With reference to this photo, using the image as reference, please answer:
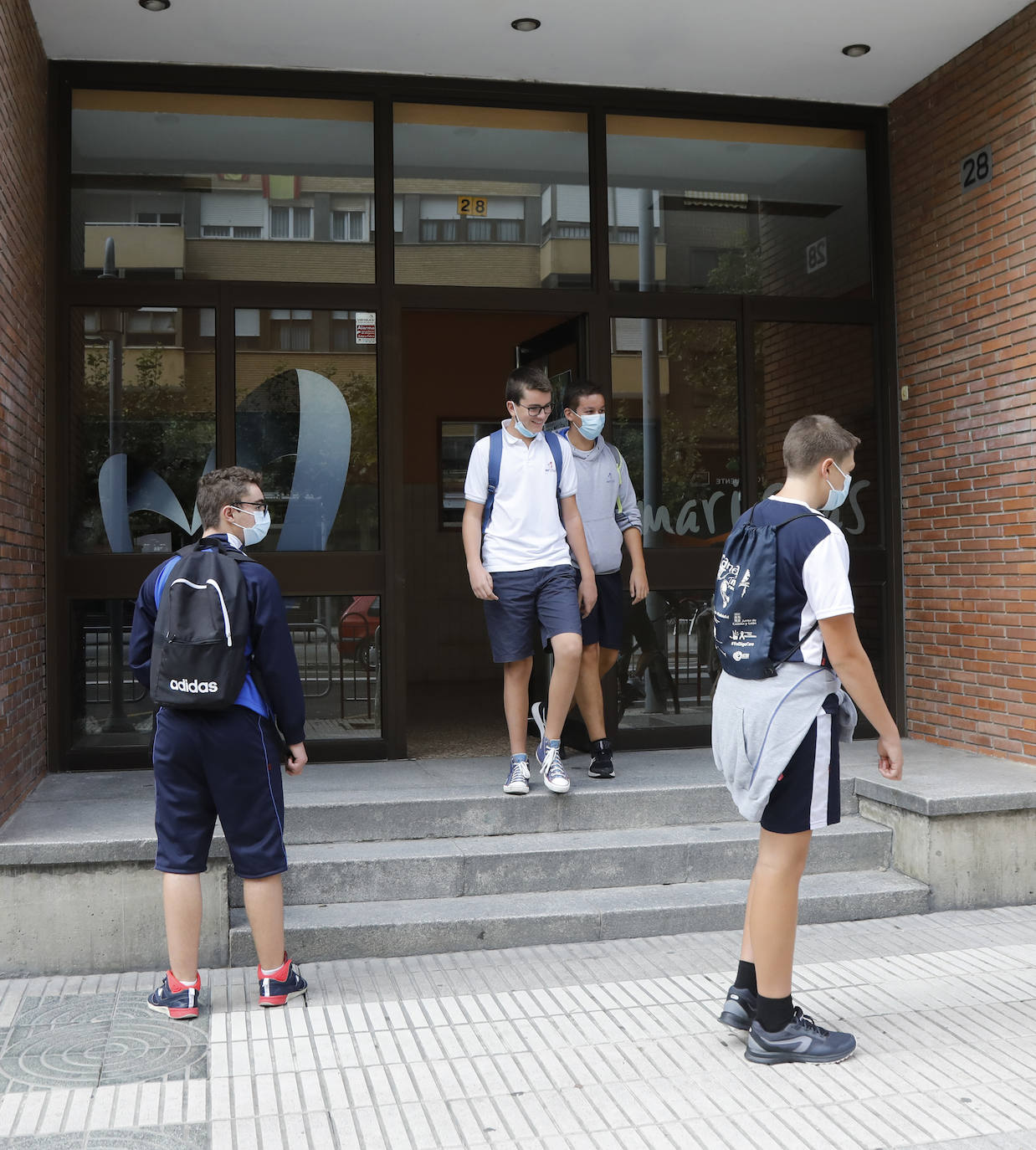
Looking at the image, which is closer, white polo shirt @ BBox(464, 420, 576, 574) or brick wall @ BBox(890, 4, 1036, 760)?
white polo shirt @ BBox(464, 420, 576, 574)

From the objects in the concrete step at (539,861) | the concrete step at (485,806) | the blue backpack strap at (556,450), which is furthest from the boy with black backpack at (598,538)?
the concrete step at (539,861)

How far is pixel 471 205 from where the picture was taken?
21.4ft

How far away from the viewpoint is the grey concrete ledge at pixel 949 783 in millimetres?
5043

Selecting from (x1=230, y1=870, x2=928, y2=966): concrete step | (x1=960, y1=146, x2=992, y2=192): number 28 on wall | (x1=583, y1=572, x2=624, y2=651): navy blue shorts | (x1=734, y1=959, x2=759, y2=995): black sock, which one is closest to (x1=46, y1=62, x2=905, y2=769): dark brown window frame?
(x1=960, y1=146, x2=992, y2=192): number 28 on wall

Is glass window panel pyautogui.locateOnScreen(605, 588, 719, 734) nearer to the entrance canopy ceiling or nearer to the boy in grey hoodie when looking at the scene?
the boy in grey hoodie

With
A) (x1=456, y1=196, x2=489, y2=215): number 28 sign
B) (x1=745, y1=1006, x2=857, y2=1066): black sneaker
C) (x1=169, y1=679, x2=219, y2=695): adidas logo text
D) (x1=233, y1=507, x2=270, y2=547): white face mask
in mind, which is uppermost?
(x1=456, y1=196, x2=489, y2=215): number 28 sign

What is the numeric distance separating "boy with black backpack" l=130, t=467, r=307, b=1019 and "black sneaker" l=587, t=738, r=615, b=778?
6.61ft

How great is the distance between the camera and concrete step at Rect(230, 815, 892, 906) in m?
4.69

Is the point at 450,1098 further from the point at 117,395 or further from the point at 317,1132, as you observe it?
the point at 117,395

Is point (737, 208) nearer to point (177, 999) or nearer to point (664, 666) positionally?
point (664, 666)

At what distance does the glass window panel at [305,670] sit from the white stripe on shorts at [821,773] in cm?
334

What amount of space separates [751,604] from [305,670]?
341 centimetres

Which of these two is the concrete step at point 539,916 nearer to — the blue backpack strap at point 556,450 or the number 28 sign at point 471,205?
the blue backpack strap at point 556,450

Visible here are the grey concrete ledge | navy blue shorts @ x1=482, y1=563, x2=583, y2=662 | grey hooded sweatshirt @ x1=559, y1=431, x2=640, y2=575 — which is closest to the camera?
the grey concrete ledge
